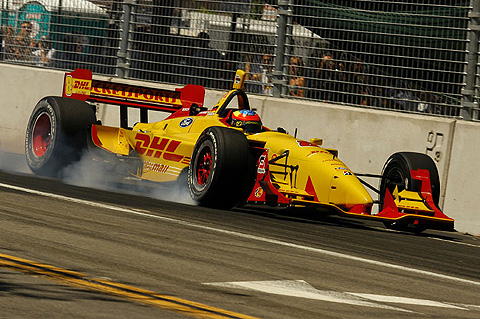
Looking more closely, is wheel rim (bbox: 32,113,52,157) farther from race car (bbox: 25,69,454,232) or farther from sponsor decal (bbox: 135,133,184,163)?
sponsor decal (bbox: 135,133,184,163)

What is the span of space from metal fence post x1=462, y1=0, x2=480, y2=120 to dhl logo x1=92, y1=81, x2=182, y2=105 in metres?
4.01

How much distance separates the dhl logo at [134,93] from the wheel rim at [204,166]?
2776 millimetres

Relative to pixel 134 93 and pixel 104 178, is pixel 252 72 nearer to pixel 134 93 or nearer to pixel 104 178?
pixel 134 93

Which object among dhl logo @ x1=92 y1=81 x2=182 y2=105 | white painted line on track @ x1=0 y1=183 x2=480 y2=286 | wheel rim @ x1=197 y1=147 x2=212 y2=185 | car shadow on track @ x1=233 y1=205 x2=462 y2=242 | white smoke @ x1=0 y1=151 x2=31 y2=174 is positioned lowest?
white smoke @ x1=0 y1=151 x2=31 y2=174

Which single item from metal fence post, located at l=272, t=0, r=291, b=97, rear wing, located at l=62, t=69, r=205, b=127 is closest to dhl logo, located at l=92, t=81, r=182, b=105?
rear wing, located at l=62, t=69, r=205, b=127

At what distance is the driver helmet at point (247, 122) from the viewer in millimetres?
11055

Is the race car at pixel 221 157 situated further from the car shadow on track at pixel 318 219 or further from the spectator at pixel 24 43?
the spectator at pixel 24 43

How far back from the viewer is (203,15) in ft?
48.8

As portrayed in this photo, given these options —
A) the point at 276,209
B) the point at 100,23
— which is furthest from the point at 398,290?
the point at 100,23

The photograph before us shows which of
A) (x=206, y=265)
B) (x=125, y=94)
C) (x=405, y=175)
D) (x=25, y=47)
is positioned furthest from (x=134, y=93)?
(x=206, y=265)

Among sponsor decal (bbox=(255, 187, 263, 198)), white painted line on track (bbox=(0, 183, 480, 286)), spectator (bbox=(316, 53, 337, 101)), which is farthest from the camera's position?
spectator (bbox=(316, 53, 337, 101))

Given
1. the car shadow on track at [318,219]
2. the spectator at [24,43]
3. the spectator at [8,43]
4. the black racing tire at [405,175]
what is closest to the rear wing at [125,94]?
the car shadow on track at [318,219]

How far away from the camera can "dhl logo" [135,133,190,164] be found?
11172 mm

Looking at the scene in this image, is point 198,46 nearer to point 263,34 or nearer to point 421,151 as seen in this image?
point 263,34
